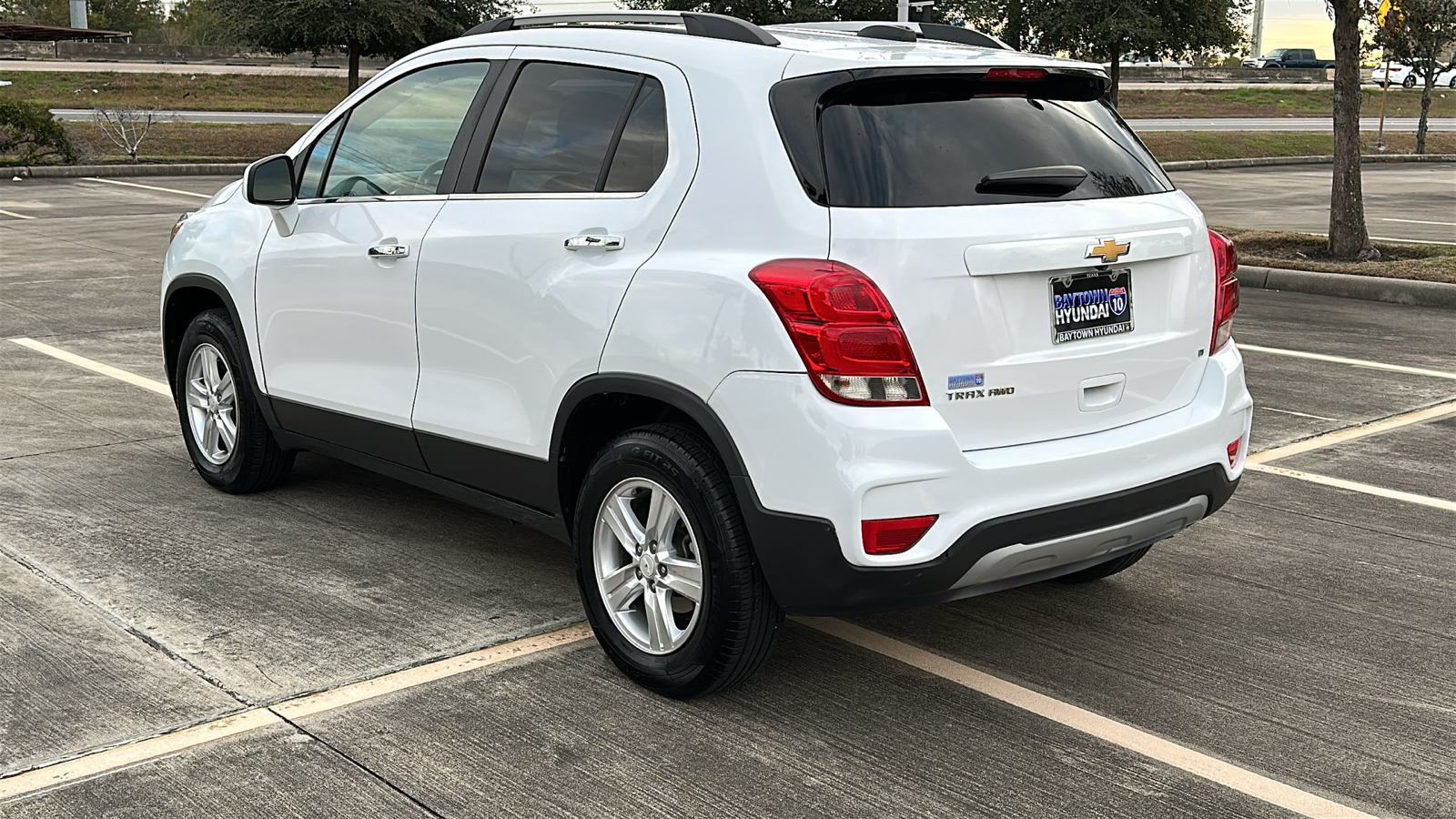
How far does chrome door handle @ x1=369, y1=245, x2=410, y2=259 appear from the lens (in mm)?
4852

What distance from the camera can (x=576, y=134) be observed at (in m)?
4.41

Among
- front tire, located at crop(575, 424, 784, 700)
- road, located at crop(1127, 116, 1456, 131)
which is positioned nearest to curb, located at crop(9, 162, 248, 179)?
front tire, located at crop(575, 424, 784, 700)

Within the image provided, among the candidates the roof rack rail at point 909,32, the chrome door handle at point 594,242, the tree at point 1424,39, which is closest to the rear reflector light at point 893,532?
the chrome door handle at point 594,242

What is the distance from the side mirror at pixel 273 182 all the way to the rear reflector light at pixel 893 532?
2.93m

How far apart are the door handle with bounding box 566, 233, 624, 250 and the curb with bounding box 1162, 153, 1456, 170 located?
25.7m

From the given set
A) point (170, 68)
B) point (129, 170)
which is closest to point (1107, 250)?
point (129, 170)

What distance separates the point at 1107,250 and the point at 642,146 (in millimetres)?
1332

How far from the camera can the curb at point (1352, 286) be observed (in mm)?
12172

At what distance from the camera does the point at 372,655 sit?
4.38 meters

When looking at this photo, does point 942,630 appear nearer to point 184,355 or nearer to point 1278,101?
point 184,355

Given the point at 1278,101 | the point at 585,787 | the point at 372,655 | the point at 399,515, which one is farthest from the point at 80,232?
the point at 1278,101

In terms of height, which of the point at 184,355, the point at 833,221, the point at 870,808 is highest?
the point at 833,221

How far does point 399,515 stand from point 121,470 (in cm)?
144

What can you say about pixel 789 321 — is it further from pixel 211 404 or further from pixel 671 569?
pixel 211 404
